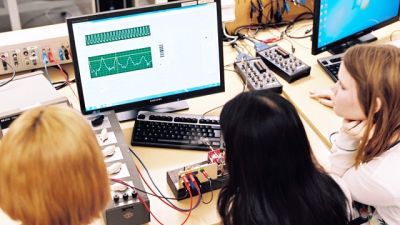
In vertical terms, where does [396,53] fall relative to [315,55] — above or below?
above

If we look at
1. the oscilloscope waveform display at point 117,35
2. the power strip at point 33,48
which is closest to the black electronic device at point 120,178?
the oscilloscope waveform display at point 117,35

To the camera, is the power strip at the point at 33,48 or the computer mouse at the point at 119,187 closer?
the computer mouse at the point at 119,187

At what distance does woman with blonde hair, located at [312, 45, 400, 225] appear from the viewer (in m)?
1.33

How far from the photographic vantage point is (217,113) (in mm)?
1725

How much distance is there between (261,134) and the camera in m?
1.04

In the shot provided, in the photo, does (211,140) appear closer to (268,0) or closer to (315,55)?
(315,55)

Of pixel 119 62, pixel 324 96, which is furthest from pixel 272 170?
pixel 324 96

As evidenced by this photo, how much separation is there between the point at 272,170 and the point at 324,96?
778 millimetres


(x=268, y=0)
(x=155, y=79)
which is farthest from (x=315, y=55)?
(x=155, y=79)

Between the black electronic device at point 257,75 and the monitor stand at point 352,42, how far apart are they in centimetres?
33

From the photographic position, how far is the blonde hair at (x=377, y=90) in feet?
4.34

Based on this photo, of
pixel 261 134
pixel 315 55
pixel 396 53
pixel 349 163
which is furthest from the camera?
pixel 315 55

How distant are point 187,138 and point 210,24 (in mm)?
369

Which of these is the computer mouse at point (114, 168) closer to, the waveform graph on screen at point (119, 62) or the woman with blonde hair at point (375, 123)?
the waveform graph on screen at point (119, 62)
